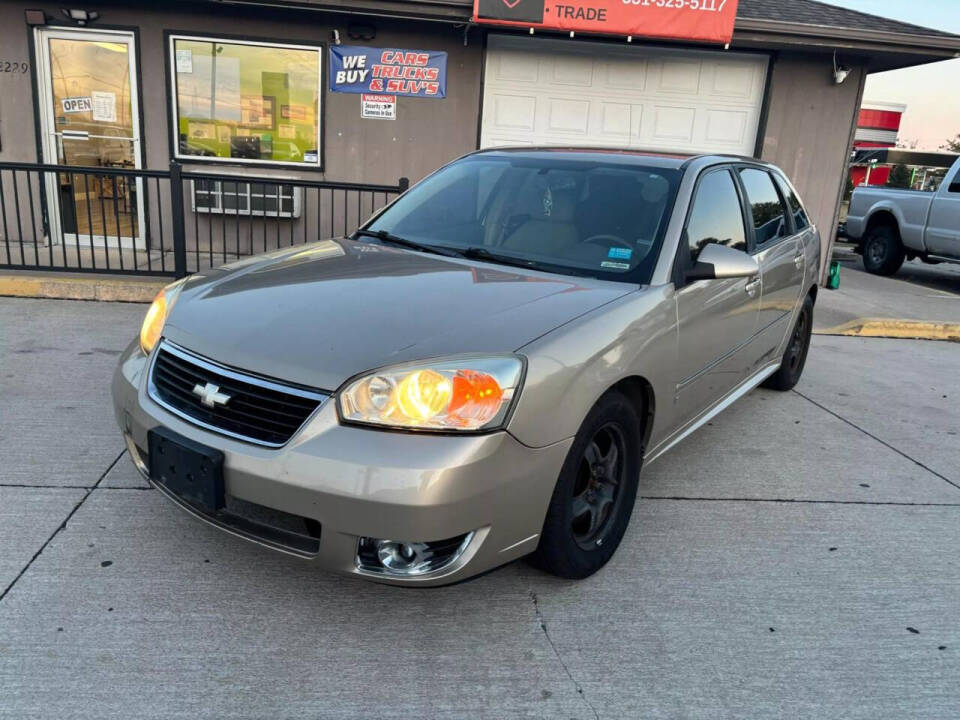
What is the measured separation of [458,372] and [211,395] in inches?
32.7

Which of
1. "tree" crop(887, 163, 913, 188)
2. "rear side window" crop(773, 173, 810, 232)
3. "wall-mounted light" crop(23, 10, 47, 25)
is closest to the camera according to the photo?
"rear side window" crop(773, 173, 810, 232)

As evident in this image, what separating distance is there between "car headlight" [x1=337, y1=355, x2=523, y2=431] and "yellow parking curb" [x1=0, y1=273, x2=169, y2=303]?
537cm

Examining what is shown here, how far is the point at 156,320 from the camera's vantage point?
2.88 meters

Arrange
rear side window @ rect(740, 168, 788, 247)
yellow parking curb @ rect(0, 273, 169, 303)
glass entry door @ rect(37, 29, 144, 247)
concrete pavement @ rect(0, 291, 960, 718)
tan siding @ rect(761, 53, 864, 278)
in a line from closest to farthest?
concrete pavement @ rect(0, 291, 960, 718) < rear side window @ rect(740, 168, 788, 247) < yellow parking curb @ rect(0, 273, 169, 303) < glass entry door @ rect(37, 29, 144, 247) < tan siding @ rect(761, 53, 864, 278)

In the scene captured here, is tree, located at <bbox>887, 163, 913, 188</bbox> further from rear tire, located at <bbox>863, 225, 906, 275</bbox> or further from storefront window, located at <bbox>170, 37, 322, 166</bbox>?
storefront window, located at <bbox>170, 37, 322, 166</bbox>

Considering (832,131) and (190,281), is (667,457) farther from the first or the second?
(832,131)

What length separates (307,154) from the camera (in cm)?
883

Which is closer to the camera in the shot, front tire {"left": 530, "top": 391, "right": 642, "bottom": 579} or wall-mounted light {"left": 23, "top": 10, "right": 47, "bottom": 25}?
front tire {"left": 530, "top": 391, "right": 642, "bottom": 579}

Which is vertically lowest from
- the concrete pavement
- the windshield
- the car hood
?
the concrete pavement

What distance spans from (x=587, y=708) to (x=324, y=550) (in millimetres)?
932

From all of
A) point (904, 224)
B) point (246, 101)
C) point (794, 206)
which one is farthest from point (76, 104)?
point (904, 224)

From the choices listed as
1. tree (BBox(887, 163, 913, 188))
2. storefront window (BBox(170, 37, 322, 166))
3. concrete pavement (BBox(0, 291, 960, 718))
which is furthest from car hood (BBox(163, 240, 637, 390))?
tree (BBox(887, 163, 913, 188))

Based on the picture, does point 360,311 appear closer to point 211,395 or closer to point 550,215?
point 211,395

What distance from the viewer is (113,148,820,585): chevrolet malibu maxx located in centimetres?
217
